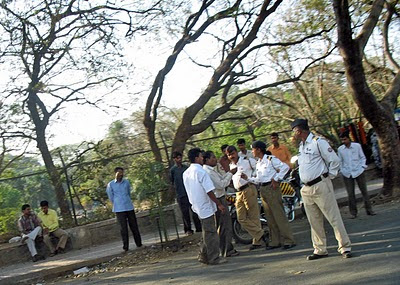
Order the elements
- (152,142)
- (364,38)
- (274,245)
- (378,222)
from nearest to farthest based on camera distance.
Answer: (274,245) < (378,222) < (364,38) < (152,142)

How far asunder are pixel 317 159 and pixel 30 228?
742 centimetres

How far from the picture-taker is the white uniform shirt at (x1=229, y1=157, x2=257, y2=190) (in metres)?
10.1

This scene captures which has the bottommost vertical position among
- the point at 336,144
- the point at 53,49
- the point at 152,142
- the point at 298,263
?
the point at 298,263

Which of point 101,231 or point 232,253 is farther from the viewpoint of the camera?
point 101,231

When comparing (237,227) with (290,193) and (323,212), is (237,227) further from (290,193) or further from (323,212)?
(323,212)

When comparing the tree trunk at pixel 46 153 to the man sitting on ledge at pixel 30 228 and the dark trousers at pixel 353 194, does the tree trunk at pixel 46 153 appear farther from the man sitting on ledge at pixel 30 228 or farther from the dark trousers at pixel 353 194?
the dark trousers at pixel 353 194

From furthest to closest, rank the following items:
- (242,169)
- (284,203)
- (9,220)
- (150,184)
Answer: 1. (9,220)
2. (150,184)
3. (284,203)
4. (242,169)

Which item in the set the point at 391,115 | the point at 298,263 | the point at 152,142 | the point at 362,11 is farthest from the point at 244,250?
the point at 362,11

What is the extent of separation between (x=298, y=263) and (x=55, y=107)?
35.3 ft

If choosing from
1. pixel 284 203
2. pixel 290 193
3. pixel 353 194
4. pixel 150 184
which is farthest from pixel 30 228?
pixel 353 194

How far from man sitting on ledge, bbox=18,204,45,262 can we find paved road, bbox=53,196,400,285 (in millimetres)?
2468

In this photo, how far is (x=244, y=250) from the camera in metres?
10.2

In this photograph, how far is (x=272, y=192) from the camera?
32.2ft

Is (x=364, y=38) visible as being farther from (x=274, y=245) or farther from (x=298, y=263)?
(x=298, y=263)
